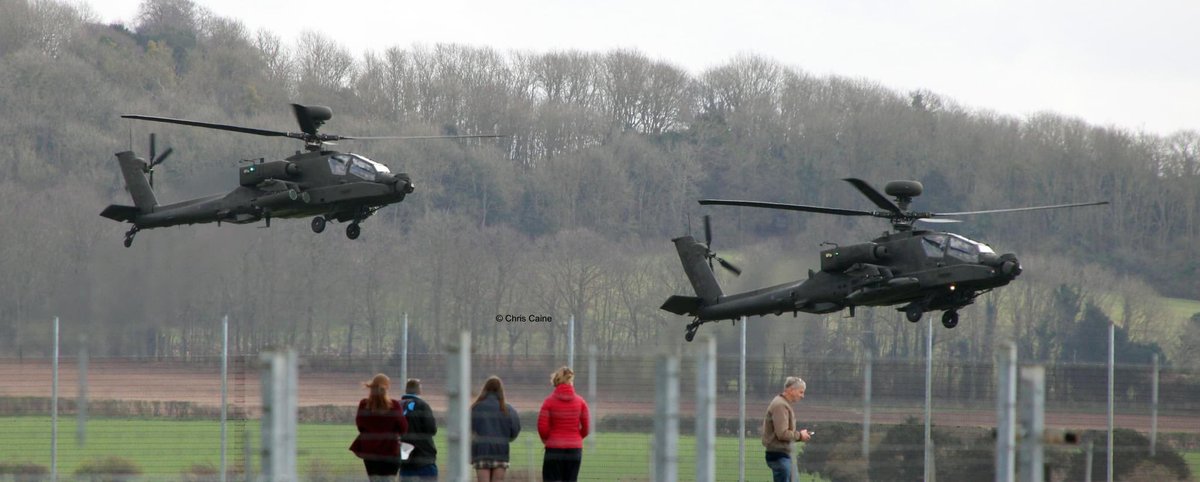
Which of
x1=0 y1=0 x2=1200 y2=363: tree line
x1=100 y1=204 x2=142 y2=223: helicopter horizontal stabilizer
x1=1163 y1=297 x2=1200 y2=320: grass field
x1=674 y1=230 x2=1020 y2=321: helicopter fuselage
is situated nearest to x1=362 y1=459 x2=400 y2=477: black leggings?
x1=674 y1=230 x2=1020 y2=321: helicopter fuselage

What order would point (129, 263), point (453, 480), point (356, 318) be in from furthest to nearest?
point (356, 318)
point (129, 263)
point (453, 480)

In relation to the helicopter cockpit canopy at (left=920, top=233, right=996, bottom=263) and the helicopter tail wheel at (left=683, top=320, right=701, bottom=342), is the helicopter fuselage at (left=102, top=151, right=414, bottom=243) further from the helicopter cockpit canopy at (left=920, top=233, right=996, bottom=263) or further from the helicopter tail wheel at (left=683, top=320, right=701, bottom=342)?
the helicopter cockpit canopy at (left=920, top=233, right=996, bottom=263)

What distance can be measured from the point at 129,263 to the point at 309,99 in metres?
27.4

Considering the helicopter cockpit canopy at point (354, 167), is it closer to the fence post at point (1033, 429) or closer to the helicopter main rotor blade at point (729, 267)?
the helicopter main rotor blade at point (729, 267)

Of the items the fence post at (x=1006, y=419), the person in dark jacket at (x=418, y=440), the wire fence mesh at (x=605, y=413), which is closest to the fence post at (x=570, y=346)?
the wire fence mesh at (x=605, y=413)

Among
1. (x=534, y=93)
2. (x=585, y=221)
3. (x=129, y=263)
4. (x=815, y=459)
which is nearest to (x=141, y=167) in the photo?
(x=129, y=263)

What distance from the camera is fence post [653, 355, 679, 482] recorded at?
9.06 metres

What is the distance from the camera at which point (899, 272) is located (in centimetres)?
2567

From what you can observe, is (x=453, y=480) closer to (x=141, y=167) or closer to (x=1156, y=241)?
(x=141, y=167)

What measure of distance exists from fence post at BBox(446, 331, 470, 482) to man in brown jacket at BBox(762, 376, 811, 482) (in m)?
6.17

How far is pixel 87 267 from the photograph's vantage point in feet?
120

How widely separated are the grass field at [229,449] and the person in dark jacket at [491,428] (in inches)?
253

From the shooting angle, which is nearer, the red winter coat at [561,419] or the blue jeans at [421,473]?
the blue jeans at [421,473]

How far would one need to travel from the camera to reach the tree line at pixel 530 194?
139 feet
